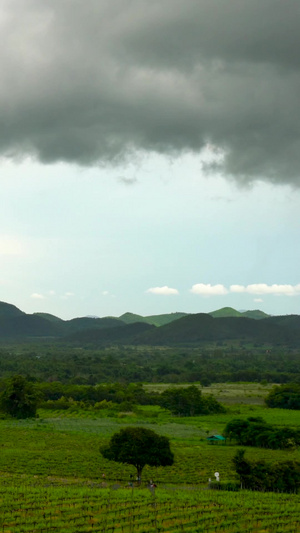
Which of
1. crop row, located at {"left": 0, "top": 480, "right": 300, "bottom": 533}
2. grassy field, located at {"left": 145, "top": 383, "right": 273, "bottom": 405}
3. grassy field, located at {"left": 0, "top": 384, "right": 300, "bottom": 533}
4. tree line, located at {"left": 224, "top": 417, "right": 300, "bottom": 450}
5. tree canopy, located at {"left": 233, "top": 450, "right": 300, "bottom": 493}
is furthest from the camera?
grassy field, located at {"left": 145, "top": 383, "right": 273, "bottom": 405}

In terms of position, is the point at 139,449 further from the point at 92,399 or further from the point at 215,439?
the point at 92,399

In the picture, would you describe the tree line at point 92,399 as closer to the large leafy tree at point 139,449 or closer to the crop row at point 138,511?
the large leafy tree at point 139,449

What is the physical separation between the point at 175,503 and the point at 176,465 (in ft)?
75.6

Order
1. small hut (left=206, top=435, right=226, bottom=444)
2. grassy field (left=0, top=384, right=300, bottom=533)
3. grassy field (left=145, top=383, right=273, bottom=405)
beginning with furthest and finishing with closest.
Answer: grassy field (left=145, top=383, right=273, bottom=405) < small hut (left=206, top=435, right=226, bottom=444) < grassy field (left=0, top=384, right=300, bottom=533)

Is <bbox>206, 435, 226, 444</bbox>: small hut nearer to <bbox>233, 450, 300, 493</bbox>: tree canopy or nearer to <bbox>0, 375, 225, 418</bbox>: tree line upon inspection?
<bbox>233, 450, 300, 493</bbox>: tree canopy

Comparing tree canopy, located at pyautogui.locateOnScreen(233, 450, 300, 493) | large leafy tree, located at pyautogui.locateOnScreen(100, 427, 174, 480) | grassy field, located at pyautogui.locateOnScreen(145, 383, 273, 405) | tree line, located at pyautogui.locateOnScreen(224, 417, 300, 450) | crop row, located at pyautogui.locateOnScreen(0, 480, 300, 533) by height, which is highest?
large leafy tree, located at pyautogui.locateOnScreen(100, 427, 174, 480)

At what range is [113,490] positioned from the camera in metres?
41.0

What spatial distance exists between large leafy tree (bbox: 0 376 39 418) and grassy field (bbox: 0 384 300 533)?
9882mm

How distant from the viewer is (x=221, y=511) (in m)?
34.3

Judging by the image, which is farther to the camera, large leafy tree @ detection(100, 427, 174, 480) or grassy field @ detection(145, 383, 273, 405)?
grassy field @ detection(145, 383, 273, 405)

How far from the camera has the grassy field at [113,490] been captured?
30609mm

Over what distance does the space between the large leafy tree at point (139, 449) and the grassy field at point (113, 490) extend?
7.46 feet

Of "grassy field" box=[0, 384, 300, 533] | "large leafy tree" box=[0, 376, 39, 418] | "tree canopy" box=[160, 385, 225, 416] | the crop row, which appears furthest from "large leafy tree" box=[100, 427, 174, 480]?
"tree canopy" box=[160, 385, 225, 416]

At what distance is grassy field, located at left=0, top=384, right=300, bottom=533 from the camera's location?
100ft
